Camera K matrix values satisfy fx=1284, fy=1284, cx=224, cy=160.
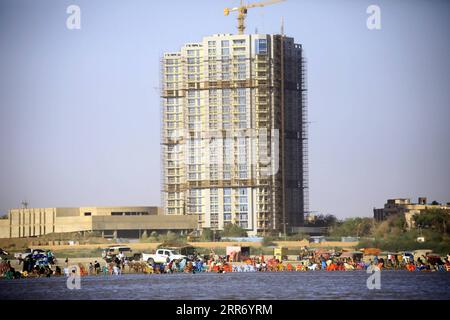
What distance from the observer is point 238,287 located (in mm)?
48375

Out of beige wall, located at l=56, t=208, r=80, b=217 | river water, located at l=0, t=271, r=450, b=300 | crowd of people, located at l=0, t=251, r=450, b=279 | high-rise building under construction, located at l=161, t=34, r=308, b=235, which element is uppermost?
high-rise building under construction, located at l=161, t=34, r=308, b=235

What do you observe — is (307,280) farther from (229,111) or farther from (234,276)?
(229,111)

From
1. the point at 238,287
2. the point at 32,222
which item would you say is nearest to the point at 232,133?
the point at 32,222

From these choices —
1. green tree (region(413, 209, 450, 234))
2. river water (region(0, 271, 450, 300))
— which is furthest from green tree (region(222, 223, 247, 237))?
river water (region(0, 271, 450, 300))

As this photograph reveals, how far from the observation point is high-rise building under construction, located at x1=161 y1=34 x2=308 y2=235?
106188 millimetres

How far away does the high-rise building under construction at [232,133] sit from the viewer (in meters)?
106

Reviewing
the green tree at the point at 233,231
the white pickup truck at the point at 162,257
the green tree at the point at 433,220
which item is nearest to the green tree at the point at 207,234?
the green tree at the point at 233,231

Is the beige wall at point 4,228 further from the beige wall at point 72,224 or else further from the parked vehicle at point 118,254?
the parked vehicle at point 118,254

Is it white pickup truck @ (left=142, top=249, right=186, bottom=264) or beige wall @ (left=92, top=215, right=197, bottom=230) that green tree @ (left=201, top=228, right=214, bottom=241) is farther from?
white pickup truck @ (left=142, top=249, right=186, bottom=264)

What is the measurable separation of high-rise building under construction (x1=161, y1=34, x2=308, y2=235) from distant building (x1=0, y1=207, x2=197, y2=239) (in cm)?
538

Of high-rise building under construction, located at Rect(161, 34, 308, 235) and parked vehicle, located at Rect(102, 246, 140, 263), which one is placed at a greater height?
high-rise building under construction, located at Rect(161, 34, 308, 235)

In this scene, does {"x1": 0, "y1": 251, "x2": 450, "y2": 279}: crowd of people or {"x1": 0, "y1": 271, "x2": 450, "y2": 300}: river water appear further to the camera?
{"x1": 0, "y1": 251, "x2": 450, "y2": 279}: crowd of people
